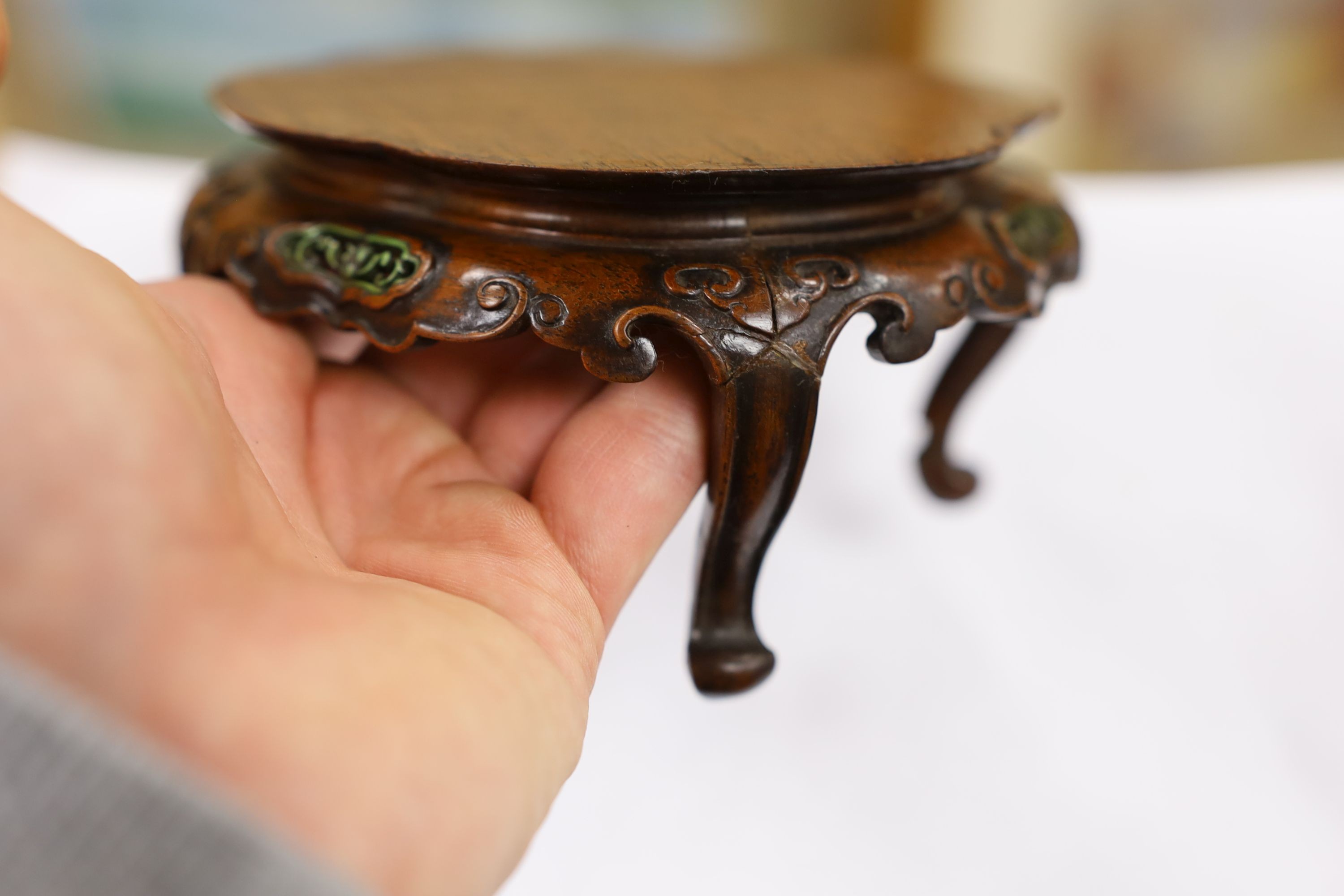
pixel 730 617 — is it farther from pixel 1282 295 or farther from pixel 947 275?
pixel 1282 295

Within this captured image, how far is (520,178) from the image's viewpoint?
1.85 ft

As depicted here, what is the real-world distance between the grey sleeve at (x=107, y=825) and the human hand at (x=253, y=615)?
0.07 feet

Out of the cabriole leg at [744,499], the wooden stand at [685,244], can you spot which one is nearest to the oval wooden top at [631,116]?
the wooden stand at [685,244]

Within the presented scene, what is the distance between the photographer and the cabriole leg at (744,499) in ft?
1.86

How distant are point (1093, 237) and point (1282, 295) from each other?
20cm

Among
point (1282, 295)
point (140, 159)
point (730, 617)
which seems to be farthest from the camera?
point (140, 159)

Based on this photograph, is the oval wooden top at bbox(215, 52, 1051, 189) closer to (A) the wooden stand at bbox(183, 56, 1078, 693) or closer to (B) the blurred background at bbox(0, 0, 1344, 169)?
(A) the wooden stand at bbox(183, 56, 1078, 693)

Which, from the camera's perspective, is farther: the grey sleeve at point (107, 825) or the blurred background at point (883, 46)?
the blurred background at point (883, 46)

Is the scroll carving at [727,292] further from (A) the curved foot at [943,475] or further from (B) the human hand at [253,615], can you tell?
(A) the curved foot at [943,475]

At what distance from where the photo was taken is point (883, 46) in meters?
1.95

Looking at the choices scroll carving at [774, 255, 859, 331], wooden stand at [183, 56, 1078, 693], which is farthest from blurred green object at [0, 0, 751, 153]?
scroll carving at [774, 255, 859, 331]

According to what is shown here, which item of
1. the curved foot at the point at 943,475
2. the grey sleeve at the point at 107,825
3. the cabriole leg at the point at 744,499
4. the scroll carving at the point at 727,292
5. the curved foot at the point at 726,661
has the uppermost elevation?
the curved foot at the point at 943,475

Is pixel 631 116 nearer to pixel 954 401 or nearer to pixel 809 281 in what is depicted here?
pixel 809 281

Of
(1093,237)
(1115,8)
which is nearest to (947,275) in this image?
(1093,237)
